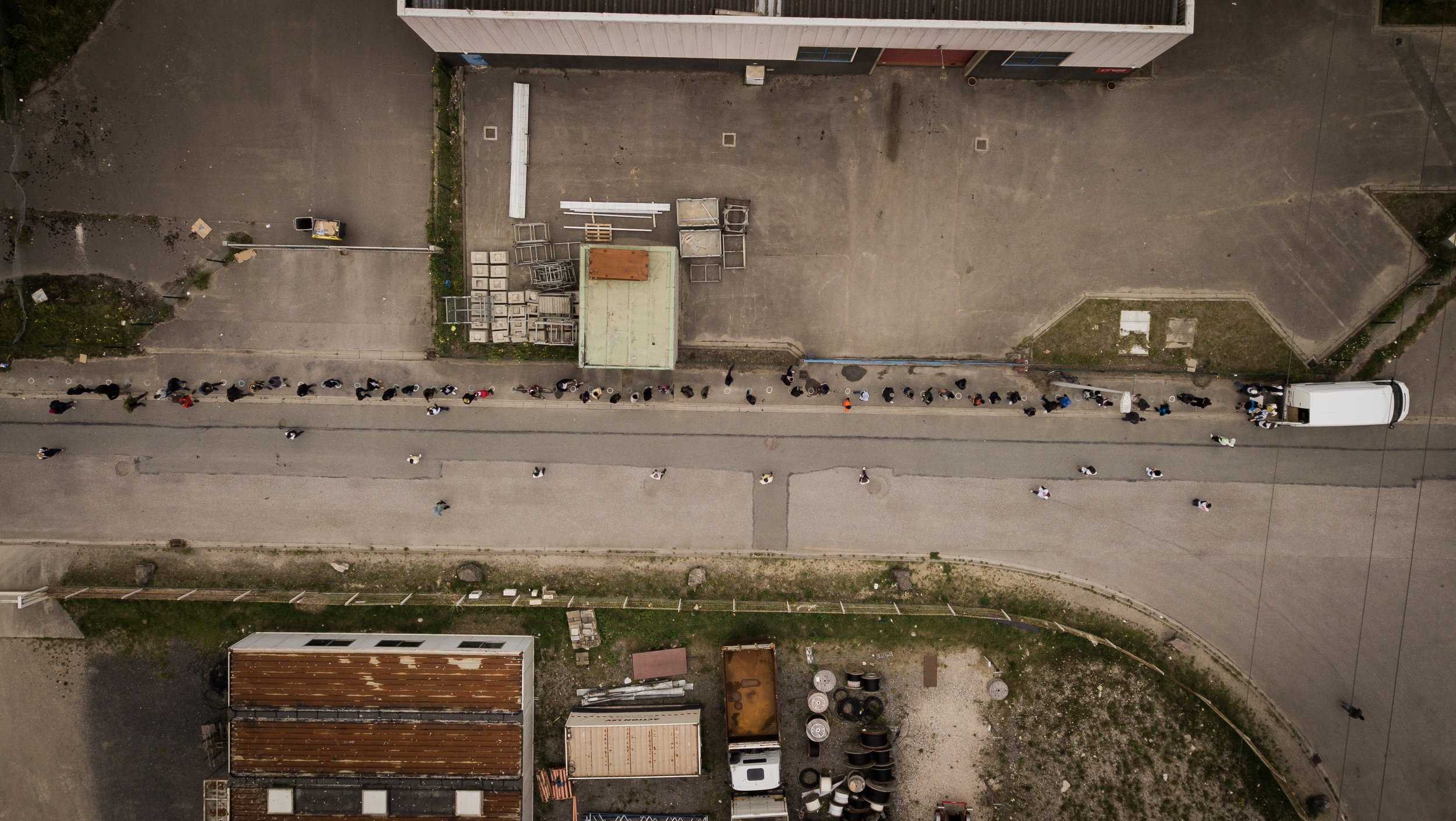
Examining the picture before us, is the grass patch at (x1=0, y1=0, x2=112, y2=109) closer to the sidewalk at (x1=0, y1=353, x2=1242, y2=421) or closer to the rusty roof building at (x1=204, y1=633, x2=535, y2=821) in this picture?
the sidewalk at (x1=0, y1=353, x2=1242, y2=421)

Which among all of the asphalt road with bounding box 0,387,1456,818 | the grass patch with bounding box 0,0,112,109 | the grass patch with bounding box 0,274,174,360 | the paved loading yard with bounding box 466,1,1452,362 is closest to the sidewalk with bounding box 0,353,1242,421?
the asphalt road with bounding box 0,387,1456,818

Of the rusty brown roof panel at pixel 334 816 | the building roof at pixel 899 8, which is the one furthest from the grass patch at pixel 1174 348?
the rusty brown roof panel at pixel 334 816

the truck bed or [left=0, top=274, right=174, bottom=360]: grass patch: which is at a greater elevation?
[left=0, top=274, right=174, bottom=360]: grass patch

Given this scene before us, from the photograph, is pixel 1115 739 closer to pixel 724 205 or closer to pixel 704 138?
pixel 724 205

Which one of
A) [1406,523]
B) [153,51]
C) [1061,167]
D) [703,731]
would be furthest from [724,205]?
[1406,523]

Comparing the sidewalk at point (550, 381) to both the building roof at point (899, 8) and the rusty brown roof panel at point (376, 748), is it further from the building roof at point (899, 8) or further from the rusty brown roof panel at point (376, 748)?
the rusty brown roof panel at point (376, 748)
